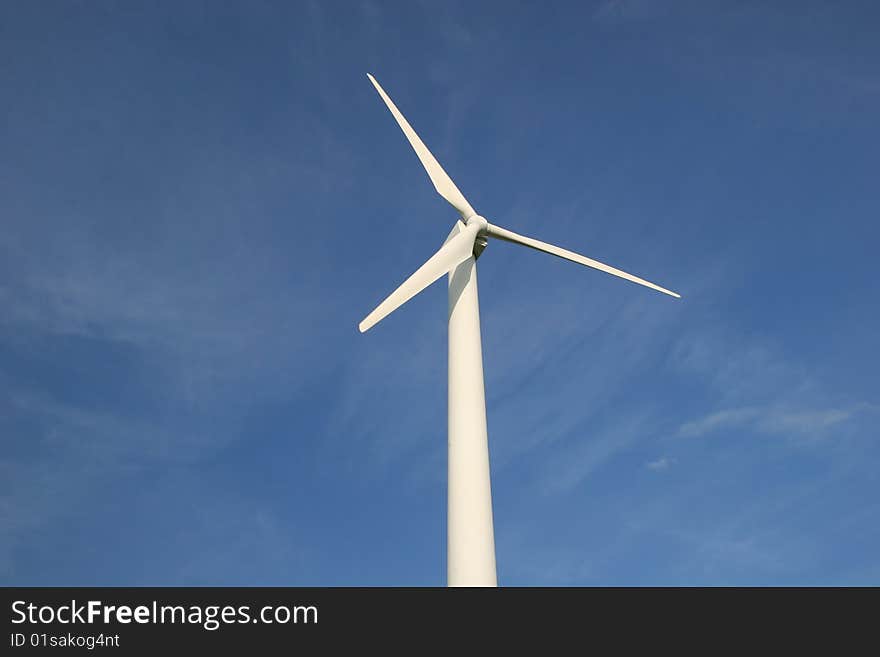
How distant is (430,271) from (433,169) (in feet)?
19.4

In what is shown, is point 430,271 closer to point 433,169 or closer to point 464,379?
point 464,379

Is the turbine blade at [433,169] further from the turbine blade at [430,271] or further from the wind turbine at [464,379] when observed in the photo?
the turbine blade at [430,271]

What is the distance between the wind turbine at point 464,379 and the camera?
1967 centimetres

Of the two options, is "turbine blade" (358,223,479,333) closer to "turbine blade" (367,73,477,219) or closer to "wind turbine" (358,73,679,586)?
"wind turbine" (358,73,679,586)

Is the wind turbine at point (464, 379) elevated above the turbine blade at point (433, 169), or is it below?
below

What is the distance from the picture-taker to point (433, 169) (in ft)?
95.3

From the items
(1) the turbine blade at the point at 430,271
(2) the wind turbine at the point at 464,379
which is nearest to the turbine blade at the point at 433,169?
(2) the wind turbine at the point at 464,379

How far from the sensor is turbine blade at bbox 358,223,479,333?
24.0 m

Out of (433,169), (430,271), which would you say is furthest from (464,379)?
(433,169)
